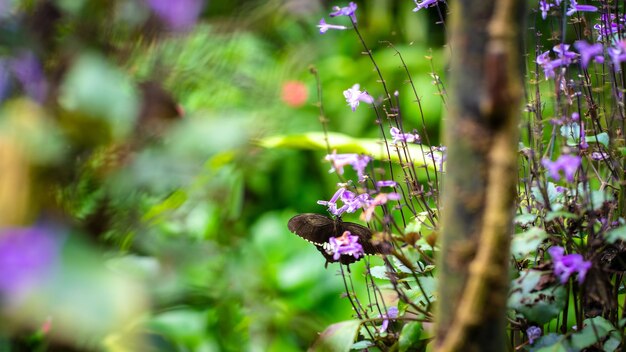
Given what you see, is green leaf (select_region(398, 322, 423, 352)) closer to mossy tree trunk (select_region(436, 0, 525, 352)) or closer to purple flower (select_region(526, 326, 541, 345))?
purple flower (select_region(526, 326, 541, 345))

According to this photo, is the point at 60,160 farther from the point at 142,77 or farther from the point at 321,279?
the point at 321,279

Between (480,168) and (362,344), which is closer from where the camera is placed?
(480,168)

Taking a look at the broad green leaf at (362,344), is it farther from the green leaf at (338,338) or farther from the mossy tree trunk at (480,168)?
the mossy tree trunk at (480,168)

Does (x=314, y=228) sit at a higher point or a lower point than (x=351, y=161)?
lower

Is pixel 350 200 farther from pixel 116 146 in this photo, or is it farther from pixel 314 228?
pixel 116 146

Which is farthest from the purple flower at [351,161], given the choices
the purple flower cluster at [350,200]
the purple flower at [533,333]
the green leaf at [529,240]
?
the purple flower at [533,333]

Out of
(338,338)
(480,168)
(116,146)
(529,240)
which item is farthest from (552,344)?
(116,146)

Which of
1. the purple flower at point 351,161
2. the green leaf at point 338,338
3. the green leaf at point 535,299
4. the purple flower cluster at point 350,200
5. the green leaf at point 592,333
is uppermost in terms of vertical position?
the purple flower at point 351,161
